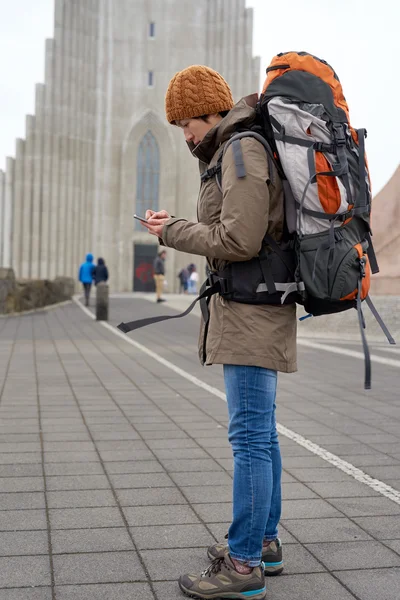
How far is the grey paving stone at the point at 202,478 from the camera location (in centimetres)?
483

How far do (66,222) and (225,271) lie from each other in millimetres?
54779

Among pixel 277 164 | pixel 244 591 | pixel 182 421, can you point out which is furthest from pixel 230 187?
pixel 182 421

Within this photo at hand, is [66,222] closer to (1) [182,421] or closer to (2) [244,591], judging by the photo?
(1) [182,421]

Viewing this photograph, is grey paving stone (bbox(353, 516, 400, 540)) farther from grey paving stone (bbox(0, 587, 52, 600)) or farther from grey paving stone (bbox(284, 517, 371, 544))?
grey paving stone (bbox(0, 587, 52, 600))

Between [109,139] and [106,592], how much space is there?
2200 inches

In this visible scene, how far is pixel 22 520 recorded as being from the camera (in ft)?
13.4

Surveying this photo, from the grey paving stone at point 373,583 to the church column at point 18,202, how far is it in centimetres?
5481

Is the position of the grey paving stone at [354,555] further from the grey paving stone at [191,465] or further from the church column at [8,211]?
the church column at [8,211]

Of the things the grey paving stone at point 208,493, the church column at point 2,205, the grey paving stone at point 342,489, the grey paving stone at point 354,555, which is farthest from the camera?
the church column at point 2,205

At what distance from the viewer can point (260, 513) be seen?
312cm

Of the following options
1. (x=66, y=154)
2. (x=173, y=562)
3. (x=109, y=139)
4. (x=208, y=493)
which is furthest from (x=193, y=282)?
(x=173, y=562)

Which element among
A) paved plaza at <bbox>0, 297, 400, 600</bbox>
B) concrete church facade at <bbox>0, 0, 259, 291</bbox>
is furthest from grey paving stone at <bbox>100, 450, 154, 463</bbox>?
concrete church facade at <bbox>0, 0, 259, 291</bbox>

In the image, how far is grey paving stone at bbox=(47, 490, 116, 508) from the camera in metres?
4.38

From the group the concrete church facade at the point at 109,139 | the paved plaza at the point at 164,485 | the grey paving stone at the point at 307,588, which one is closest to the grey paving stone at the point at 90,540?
the paved plaza at the point at 164,485
